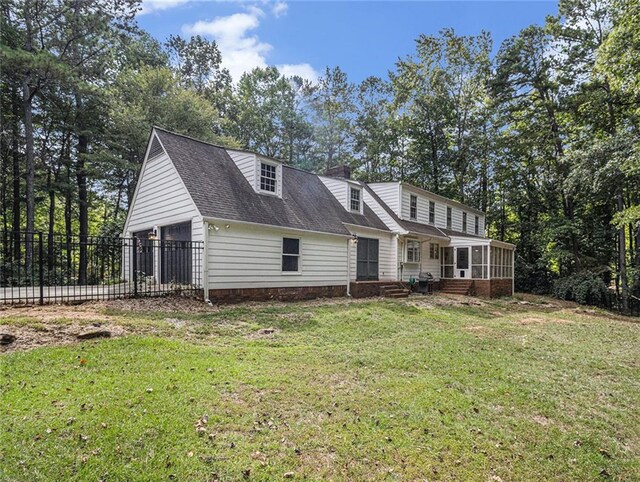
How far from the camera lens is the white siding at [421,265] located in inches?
669

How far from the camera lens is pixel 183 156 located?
11141 millimetres

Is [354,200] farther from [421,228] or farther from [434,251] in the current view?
[434,251]

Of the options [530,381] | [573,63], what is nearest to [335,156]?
[573,63]

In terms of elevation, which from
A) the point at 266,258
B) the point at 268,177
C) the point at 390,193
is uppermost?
the point at 390,193

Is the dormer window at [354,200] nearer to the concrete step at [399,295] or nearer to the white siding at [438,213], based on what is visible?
the white siding at [438,213]

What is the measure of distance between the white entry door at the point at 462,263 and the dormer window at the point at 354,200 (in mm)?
7031

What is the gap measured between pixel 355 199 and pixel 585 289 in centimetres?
1347

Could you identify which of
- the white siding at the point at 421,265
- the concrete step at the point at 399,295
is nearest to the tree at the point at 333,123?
the white siding at the point at 421,265

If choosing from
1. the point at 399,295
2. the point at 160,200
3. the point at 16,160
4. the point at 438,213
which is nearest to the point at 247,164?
the point at 160,200

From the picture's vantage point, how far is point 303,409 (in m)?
3.68

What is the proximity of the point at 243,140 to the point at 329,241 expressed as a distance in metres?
20.5

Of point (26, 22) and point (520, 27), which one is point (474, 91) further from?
point (26, 22)

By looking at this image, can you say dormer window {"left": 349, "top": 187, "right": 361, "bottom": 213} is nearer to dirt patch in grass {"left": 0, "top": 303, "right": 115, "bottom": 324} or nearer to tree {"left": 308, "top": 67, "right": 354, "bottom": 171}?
dirt patch in grass {"left": 0, "top": 303, "right": 115, "bottom": 324}

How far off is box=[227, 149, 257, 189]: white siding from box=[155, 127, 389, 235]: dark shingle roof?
151mm
